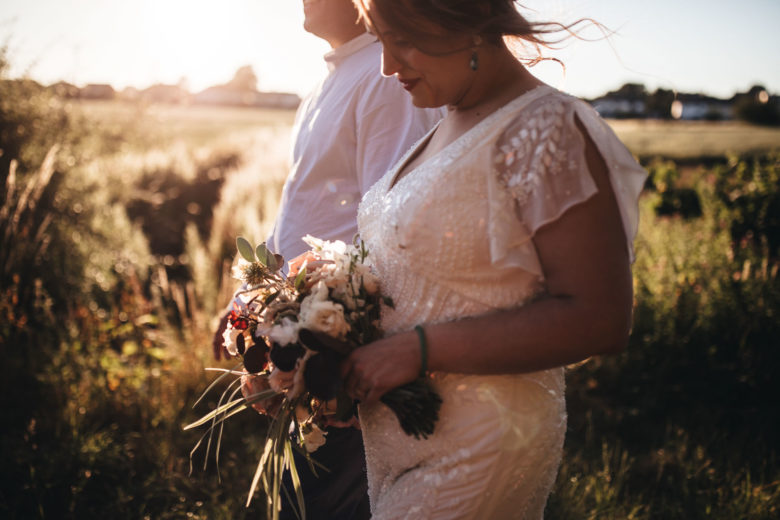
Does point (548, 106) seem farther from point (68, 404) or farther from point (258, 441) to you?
Answer: point (68, 404)

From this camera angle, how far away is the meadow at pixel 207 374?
342 centimetres

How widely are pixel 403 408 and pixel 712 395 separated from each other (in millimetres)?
4075

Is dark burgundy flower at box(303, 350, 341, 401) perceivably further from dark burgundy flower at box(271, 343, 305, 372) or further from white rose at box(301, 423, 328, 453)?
white rose at box(301, 423, 328, 453)

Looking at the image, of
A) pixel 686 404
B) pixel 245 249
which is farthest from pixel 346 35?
pixel 686 404

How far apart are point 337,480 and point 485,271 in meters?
1.34

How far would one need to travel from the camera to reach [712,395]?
4.54 metres

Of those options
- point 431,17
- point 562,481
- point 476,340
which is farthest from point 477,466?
point 562,481

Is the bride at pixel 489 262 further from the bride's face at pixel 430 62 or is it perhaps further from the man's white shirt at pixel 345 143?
the man's white shirt at pixel 345 143

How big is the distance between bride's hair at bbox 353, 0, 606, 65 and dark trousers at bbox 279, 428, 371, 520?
59.6 inches

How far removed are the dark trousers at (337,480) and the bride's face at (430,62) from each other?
1.36m

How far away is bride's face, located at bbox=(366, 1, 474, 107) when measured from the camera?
4.72 feet

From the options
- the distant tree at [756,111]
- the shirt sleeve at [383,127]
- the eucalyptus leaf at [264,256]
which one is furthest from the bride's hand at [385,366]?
the distant tree at [756,111]

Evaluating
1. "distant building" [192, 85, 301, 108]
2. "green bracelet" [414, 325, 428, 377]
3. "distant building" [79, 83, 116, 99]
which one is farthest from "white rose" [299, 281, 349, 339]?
"distant building" [192, 85, 301, 108]

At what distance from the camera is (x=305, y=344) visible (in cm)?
142
